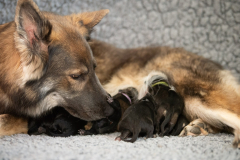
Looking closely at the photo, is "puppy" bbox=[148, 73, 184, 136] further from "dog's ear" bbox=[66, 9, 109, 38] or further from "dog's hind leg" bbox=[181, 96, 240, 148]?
"dog's ear" bbox=[66, 9, 109, 38]

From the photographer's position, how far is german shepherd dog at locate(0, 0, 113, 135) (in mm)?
2076

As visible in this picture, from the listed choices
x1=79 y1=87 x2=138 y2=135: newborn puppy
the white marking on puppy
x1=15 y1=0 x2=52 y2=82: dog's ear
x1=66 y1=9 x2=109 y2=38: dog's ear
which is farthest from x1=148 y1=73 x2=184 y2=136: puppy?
x1=15 y1=0 x2=52 y2=82: dog's ear

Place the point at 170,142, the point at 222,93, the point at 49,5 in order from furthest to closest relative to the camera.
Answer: the point at 49,5, the point at 222,93, the point at 170,142

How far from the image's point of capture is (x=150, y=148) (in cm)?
196

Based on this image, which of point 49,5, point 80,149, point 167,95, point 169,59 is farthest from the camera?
point 49,5

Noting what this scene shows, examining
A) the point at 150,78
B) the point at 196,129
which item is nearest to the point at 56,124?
the point at 150,78

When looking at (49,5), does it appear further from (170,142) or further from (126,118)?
(170,142)

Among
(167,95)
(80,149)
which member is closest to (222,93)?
(167,95)

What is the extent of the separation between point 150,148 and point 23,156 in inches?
37.0

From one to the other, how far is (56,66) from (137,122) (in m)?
0.87

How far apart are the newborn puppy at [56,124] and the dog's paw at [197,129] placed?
42.2 inches

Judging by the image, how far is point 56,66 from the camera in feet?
7.17

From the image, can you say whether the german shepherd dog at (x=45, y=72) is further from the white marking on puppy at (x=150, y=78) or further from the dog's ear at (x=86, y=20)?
the white marking on puppy at (x=150, y=78)

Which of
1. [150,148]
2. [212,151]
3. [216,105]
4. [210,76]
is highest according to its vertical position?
[210,76]
